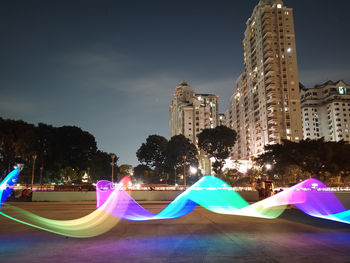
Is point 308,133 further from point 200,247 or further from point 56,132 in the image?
point 200,247

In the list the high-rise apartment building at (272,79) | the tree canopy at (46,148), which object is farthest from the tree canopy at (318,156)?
the high-rise apartment building at (272,79)

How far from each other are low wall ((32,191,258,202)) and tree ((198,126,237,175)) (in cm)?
4470

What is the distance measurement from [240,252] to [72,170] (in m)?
58.2

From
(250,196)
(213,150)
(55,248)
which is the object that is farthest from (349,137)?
(55,248)

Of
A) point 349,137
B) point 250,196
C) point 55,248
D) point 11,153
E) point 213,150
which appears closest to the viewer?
point 55,248

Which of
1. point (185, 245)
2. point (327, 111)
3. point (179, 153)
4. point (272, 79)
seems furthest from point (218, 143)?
point (327, 111)

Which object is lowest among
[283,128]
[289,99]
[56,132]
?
[56,132]

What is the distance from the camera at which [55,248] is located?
8039mm

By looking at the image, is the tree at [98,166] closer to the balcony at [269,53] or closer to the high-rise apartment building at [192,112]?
the high-rise apartment building at [192,112]

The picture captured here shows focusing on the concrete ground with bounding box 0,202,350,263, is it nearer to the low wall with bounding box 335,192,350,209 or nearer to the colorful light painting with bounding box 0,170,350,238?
the colorful light painting with bounding box 0,170,350,238

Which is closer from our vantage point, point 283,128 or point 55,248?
point 55,248

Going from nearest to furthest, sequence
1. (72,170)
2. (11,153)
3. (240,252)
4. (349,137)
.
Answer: (240,252) → (11,153) → (72,170) → (349,137)

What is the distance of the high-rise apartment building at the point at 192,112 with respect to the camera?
454 ft

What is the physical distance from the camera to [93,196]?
30.8 meters
